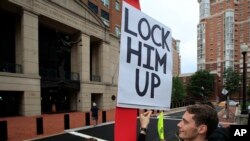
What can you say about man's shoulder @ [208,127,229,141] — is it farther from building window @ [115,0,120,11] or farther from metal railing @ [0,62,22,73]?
building window @ [115,0,120,11]

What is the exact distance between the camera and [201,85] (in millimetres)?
104250

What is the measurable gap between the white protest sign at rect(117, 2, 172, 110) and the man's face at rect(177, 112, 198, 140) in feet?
2.24

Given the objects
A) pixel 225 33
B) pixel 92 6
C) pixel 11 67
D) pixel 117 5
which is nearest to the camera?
pixel 11 67

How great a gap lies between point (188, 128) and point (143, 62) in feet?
3.20

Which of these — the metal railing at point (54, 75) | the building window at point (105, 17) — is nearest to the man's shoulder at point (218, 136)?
the metal railing at point (54, 75)

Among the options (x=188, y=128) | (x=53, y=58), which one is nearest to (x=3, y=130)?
(x=188, y=128)

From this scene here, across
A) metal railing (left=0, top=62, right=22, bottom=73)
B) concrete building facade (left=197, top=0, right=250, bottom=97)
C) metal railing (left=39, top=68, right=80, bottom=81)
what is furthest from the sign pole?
concrete building facade (left=197, top=0, right=250, bottom=97)

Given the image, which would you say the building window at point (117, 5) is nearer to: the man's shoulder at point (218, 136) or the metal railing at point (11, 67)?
the metal railing at point (11, 67)

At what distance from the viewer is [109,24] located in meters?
50.2

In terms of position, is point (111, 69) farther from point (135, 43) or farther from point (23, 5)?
point (135, 43)

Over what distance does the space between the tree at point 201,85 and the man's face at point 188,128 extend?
102m

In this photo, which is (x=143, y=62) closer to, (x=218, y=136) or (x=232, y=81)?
(x=218, y=136)

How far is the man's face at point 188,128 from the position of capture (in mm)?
2686

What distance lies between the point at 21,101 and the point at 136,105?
2791cm
